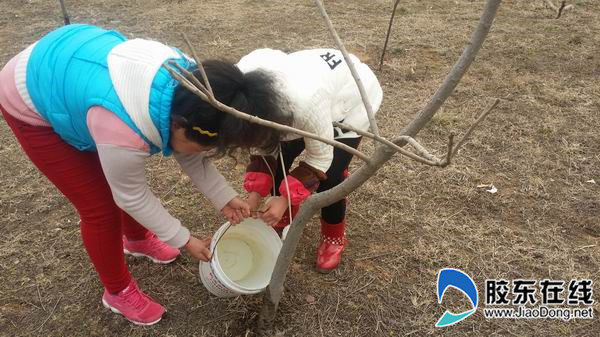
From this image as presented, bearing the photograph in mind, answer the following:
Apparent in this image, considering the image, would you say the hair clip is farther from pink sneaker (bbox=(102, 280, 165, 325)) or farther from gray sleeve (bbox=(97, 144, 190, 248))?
pink sneaker (bbox=(102, 280, 165, 325))

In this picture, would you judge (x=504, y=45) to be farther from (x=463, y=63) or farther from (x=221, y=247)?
(x=463, y=63)

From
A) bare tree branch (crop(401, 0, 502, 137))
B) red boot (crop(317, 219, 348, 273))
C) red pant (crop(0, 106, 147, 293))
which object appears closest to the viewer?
bare tree branch (crop(401, 0, 502, 137))

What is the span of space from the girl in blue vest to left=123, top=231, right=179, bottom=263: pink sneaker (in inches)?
18.2

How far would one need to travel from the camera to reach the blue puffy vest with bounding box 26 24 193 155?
3.92 ft

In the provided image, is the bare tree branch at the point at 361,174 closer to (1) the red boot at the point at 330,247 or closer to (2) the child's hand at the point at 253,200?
(2) the child's hand at the point at 253,200

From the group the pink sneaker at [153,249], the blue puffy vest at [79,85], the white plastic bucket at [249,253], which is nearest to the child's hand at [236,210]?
the white plastic bucket at [249,253]

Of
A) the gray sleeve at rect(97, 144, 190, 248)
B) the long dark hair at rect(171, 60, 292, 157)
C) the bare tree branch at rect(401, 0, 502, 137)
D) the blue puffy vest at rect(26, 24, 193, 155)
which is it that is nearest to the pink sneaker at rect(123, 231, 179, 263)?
the gray sleeve at rect(97, 144, 190, 248)

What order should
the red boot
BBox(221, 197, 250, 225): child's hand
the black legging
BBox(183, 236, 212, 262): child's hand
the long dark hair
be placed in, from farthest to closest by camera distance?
the red boot, the black legging, BBox(221, 197, 250, 225): child's hand, BBox(183, 236, 212, 262): child's hand, the long dark hair

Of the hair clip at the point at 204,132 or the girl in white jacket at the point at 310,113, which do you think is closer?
the hair clip at the point at 204,132

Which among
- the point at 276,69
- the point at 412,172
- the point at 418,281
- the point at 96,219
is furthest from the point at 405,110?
A: the point at 96,219

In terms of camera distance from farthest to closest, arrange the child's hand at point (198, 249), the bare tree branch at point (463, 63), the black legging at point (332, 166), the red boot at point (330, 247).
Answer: the red boot at point (330, 247) < the black legging at point (332, 166) < the child's hand at point (198, 249) < the bare tree branch at point (463, 63)

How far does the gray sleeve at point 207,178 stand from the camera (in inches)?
61.9

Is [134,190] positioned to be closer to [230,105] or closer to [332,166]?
[230,105]

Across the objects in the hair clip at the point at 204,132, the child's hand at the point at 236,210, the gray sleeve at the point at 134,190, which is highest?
the hair clip at the point at 204,132
